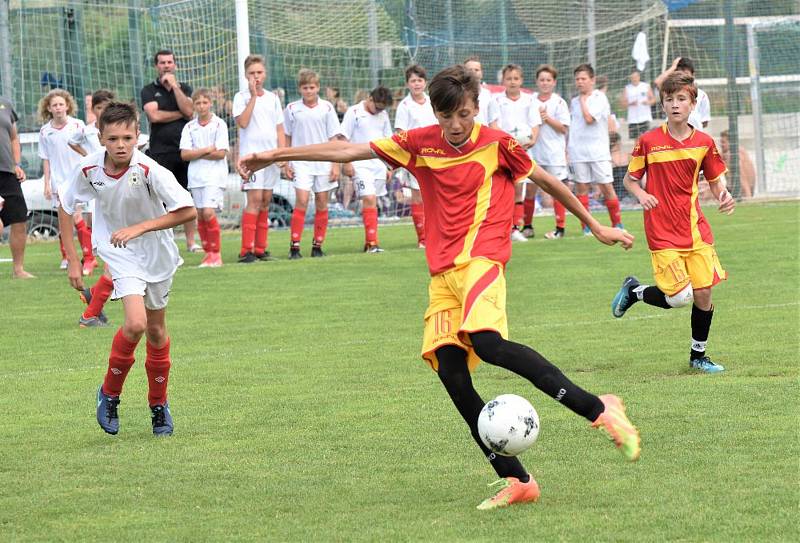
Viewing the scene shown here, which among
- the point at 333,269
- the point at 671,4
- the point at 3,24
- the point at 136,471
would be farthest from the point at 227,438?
the point at 671,4

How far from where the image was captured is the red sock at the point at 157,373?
6723 mm

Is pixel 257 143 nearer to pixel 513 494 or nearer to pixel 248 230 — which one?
pixel 248 230

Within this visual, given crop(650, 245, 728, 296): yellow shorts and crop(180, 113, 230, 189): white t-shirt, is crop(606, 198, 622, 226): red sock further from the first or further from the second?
crop(650, 245, 728, 296): yellow shorts

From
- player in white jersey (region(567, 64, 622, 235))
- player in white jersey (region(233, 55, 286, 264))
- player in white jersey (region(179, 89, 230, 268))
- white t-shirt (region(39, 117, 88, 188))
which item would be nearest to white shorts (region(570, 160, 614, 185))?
player in white jersey (region(567, 64, 622, 235))

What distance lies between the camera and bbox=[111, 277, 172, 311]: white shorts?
21.9ft

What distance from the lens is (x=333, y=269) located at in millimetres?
14875

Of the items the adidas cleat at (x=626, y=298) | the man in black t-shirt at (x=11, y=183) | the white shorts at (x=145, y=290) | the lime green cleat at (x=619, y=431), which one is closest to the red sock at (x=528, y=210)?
the man in black t-shirt at (x=11, y=183)

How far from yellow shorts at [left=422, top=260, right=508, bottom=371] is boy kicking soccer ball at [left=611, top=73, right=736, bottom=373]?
3203mm

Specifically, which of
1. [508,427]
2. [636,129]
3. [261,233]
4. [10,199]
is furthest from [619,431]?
[636,129]

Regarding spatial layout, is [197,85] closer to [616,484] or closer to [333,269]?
[333,269]

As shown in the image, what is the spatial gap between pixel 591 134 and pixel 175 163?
19.2 ft

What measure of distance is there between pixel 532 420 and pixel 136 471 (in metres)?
1.91

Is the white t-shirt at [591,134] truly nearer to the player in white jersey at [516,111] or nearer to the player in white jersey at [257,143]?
the player in white jersey at [516,111]

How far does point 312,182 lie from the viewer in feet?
54.5
